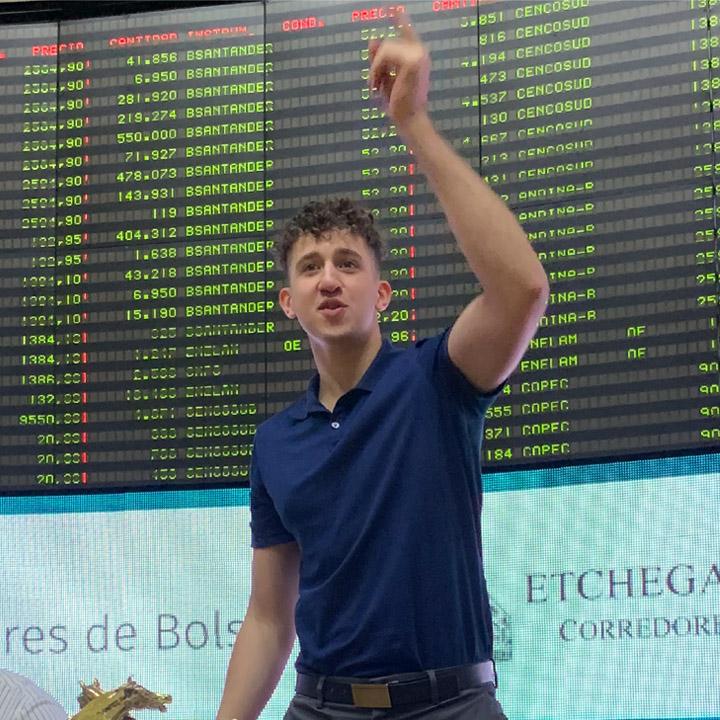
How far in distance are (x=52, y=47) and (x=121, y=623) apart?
74.3 inches

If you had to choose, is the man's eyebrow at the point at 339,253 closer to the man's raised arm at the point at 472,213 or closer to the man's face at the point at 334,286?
the man's face at the point at 334,286

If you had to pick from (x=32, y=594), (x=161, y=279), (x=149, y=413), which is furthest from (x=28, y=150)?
(x=32, y=594)

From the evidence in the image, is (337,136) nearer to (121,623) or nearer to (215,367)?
(215,367)

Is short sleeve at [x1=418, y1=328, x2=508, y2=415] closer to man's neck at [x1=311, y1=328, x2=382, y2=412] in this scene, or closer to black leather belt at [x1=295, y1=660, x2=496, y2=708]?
man's neck at [x1=311, y1=328, x2=382, y2=412]

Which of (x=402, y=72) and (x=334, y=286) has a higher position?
(x=402, y=72)

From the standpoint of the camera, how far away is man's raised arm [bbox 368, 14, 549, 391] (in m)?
1.69

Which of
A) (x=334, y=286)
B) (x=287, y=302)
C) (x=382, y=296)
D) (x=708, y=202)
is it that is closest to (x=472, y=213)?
(x=334, y=286)

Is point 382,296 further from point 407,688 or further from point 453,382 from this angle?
point 407,688

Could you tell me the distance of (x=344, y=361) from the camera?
2.00 meters

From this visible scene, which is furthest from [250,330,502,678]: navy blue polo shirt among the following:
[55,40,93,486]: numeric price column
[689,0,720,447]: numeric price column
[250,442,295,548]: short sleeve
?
[55,40,93,486]: numeric price column

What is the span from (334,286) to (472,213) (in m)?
0.32

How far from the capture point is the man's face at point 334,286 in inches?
76.4

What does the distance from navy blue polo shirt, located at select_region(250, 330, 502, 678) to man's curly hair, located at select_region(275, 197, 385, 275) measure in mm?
196

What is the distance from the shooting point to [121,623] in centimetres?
389
